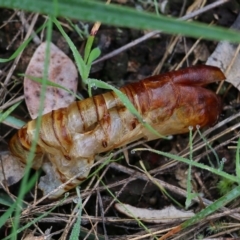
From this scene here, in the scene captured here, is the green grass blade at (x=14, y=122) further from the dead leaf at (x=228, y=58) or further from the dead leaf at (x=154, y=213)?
the dead leaf at (x=228, y=58)

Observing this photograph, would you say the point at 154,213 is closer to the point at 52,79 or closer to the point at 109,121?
the point at 109,121

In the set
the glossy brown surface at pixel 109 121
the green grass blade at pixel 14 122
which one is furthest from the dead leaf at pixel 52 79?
the glossy brown surface at pixel 109 121

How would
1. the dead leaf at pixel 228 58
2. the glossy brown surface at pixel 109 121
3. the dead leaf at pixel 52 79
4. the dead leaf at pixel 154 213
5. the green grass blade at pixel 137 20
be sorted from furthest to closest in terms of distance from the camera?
the dead leaf at pixel 228 58 → the dead leaf at pixel 52 79 → the dead leaf at pixel 154 213 → the glossy brown surface at pixel 109 121 → the green grass blade at pixel 137 20

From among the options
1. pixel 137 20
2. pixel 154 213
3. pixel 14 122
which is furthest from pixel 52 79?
pixel 137 20

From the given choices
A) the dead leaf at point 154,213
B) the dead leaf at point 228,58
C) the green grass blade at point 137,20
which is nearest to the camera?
the green grass blade at point 137,20

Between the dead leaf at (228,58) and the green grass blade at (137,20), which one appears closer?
the green grass blade at (137,20)
